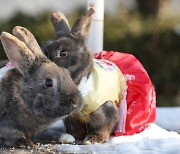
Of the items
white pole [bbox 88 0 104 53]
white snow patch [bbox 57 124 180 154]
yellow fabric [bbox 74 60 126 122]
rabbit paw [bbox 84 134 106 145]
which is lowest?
rabbit paw [bbox 84 134 106 145]

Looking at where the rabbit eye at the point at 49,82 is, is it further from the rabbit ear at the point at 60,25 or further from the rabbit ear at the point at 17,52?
the rabbit ear at the point at 60,25

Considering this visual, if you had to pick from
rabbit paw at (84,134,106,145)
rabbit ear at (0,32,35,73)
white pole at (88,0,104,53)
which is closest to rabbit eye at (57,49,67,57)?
rabbit ear at (0,32,35,73)

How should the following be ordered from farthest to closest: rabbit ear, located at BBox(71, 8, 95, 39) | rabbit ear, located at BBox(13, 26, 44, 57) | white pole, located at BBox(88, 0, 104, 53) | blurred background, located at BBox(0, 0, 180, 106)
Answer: blurred background, located at BBox(0, 0, 180, 106), white pole, located at BBox(88, 0, 104, 53), rabbit ear, located at BBox(71, 8, 95, 39), rabbit ear, located at BBox(13, 26, 44, 57)

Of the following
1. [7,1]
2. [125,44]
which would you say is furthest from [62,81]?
[7,1]

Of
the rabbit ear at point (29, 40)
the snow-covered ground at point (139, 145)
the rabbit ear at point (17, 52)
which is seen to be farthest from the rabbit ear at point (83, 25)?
the snow-covered ground at point (139, 145)

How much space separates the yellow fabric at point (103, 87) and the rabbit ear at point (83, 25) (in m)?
0.22

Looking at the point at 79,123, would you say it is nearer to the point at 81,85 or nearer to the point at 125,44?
the point at 81,85

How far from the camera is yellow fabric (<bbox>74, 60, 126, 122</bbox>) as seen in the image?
4336 mm

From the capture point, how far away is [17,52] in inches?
156

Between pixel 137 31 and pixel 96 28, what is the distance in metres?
3.18

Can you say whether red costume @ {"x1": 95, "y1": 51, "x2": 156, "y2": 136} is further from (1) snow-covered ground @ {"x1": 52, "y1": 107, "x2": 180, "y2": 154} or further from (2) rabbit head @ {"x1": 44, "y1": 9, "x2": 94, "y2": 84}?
(2) rabbit head @ {"x1": 44, "y1": 9, "x2": 94, "y2": 84}

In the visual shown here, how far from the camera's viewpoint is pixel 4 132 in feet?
13.1

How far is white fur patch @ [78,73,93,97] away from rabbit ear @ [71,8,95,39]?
0.35 metres

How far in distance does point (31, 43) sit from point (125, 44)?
4225 mm
